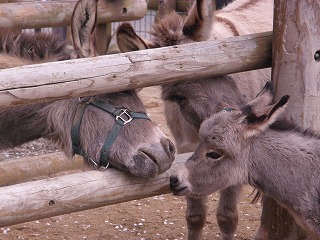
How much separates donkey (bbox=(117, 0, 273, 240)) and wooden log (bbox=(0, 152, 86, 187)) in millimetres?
1396

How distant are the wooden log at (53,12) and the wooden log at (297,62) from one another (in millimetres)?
2531

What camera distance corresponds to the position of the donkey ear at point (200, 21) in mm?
4051

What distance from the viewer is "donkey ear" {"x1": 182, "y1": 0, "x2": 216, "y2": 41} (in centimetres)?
405

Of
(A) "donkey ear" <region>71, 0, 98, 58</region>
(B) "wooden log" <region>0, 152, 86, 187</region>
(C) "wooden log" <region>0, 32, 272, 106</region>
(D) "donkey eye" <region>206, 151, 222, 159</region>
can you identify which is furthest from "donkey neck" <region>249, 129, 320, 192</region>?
(B) "wooden log" <region>0, 152, 86, 187</region>

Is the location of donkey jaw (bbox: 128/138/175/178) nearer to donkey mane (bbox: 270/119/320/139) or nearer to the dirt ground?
donkey mane (bbox: 270/119/320/139)

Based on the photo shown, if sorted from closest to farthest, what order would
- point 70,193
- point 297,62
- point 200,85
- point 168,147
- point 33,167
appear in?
1. point 70,193
2. point 168,147
3. point 297,62
4. point 200,85
5. point 33,167

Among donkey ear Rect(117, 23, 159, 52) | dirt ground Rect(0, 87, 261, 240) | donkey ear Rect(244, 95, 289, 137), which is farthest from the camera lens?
dirt ground Rect(0, 87, 261, 240)

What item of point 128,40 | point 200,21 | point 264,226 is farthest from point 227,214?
point 128,40

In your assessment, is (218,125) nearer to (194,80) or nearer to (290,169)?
(290,169)

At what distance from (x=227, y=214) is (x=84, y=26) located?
1993mm

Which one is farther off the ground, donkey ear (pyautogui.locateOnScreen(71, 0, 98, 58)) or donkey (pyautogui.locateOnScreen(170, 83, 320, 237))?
→ donkey ear (pyautogui.locateOnScreen(71, 0, 98, 58))

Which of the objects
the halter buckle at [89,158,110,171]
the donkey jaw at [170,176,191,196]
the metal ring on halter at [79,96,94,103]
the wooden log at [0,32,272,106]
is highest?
the wooden log at [0,32,272,106]

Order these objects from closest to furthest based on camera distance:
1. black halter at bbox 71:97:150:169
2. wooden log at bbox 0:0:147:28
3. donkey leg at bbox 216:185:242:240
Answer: black halter at bbox 71:97:150:169, donkey leg at bbox 216:185:242:240, wooden log at bbox 0:0:147:28

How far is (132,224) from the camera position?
18.7ft
